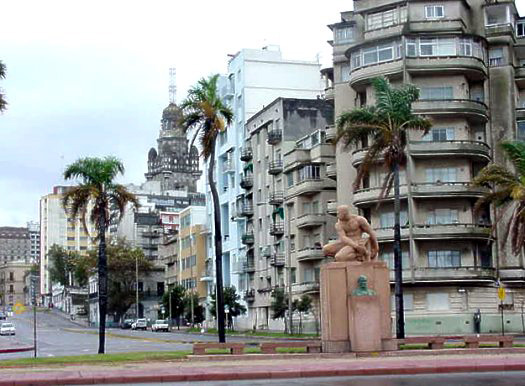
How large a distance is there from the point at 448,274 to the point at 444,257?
1.78 m

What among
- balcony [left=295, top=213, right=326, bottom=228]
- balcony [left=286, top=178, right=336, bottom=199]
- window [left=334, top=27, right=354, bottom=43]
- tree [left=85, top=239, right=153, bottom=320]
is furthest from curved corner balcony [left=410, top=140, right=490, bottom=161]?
tree [left=85, top=239, right=153, bottom=320]

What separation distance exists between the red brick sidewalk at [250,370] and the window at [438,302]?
134 ft

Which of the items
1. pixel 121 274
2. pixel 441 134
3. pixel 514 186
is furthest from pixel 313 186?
pixel 121 274

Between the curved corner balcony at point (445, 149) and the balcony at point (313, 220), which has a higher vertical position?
the curved corner balcony at point (445, 149)

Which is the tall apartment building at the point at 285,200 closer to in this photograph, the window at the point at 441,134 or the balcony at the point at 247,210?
the balcony at the point at 247,210

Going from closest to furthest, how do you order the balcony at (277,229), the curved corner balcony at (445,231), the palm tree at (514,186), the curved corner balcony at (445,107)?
the palm tree at (514,186) < the curved corner balcony at (445,231) < the curved corner balcony at (445,107) < the balcony at (277,229)

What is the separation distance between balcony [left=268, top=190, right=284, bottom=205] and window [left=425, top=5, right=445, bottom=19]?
24.6m

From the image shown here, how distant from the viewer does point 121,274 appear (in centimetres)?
14462

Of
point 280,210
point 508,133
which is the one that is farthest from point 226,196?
point 508,133

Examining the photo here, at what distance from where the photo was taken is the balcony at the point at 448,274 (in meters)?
69.6

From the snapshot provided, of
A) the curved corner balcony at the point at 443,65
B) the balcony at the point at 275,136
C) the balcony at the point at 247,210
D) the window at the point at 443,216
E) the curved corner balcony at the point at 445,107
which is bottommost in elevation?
the window at the point at 443,216

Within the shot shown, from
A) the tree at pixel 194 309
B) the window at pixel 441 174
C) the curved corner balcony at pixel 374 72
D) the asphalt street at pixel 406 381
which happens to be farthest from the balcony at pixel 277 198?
the asphalt street at pixel 406 381

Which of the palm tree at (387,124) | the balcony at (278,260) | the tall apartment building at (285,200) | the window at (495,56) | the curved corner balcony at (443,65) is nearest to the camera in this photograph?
the palm tree at (387,124)

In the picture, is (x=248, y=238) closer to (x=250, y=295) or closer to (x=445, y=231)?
(x=250, y=295)
